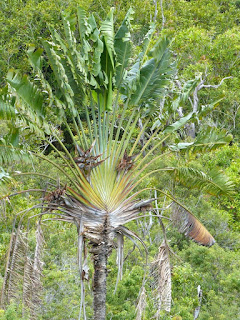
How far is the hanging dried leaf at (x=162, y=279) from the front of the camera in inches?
319

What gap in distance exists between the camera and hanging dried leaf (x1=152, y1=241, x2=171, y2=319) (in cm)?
811

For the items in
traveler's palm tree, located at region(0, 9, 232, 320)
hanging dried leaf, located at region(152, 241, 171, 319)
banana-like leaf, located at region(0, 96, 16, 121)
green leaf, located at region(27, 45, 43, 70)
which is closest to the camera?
banana-like leaf, located at region(0, 96, 16, 121)

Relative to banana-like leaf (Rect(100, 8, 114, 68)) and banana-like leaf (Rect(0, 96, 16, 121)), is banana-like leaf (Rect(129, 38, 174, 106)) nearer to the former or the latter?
banana-like leaf (Rect(100, 8, 114, 68))

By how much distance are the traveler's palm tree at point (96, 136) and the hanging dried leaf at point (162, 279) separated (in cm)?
→ 2

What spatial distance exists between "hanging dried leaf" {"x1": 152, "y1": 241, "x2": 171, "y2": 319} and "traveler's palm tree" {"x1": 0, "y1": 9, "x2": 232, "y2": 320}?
2cm

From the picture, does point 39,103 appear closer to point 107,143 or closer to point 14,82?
point 14,82

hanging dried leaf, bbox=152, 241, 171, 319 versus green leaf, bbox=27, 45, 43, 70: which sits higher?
green leaf, bbox=27, 45, 43, 70

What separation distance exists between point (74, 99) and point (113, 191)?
185 centimetres

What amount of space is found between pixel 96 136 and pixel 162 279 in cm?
249

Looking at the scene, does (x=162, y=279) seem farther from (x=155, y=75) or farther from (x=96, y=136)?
(x=155, y=75)

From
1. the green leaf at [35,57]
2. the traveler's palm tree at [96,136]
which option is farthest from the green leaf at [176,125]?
the green leaf at [35,57]

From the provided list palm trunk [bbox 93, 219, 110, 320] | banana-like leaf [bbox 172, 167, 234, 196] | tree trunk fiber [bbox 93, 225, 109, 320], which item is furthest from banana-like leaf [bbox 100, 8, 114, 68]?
tree trunk fiber [bbox 93, 225, 109, 320]

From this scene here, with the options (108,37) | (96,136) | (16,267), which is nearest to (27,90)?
(96,136)

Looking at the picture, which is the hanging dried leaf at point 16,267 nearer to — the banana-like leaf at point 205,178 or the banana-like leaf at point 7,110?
the banana-like leaf at point 7,110
